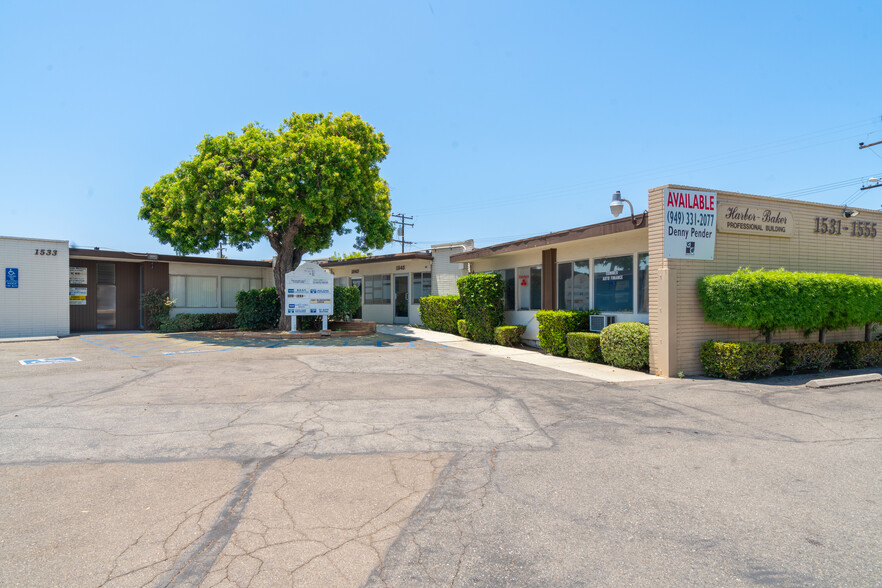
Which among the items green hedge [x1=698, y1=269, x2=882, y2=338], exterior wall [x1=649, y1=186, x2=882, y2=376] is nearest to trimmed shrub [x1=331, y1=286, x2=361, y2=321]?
exterior wall [x1=649, y1=186, x2=882, y2=376]

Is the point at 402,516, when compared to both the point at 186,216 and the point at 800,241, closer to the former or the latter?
the point at 800,241

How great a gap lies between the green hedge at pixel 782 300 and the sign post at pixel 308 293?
40.8 feet

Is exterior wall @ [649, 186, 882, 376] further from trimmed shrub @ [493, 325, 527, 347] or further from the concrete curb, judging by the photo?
trimmed shrub @ [493, 325, 527, 347]

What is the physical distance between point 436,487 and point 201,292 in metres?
22.2

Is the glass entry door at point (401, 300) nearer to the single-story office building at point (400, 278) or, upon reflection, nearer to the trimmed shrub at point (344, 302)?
the single-story office building at point (400, 278)

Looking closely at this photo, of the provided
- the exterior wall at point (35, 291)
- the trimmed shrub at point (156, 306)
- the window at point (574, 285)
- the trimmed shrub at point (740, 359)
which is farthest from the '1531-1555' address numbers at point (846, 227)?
the exterior wall at point (35, 291)

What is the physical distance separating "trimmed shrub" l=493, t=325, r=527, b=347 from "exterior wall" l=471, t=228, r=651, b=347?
1.66 ft

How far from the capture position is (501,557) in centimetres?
315

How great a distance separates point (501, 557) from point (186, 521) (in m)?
2.27

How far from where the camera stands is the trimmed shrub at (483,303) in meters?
15.7

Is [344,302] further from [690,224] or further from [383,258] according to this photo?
[690,224]

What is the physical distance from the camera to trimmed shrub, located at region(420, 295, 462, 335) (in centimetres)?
1842

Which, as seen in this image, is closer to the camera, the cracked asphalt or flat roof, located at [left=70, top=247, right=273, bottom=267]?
the cracked asphalt

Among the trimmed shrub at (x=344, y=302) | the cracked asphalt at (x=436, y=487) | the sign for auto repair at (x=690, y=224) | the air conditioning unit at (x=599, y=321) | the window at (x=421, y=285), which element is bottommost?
the cracked asphalt at (x=436, y=487)
